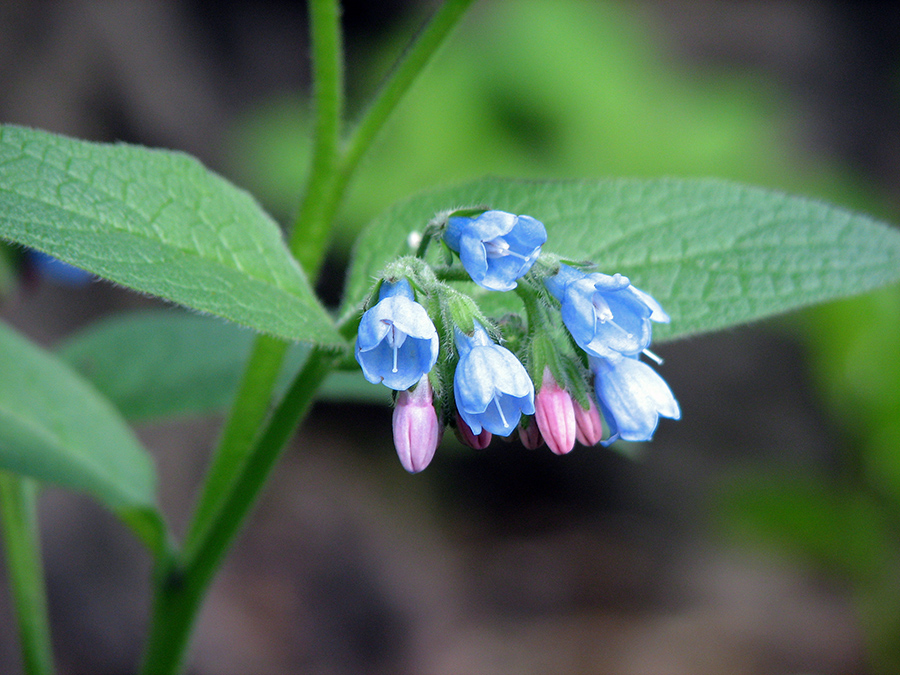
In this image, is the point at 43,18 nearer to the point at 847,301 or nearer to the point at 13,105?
the point at 13,105

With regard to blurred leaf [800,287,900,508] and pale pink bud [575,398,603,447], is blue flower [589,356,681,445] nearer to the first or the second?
pale pink bud [575,398,603,447]

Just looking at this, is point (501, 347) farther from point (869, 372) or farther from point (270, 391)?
point (869, 372)

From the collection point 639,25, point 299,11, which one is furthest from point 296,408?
point 639,25

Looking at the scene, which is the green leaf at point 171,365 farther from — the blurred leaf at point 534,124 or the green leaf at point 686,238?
the blurred leaf at point 534,124

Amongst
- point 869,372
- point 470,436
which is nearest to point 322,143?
point 470,436

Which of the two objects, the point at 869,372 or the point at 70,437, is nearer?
the point at 70,437

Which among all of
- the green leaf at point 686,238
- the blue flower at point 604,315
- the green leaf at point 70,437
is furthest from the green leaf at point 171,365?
the blue flower at point 604,315
